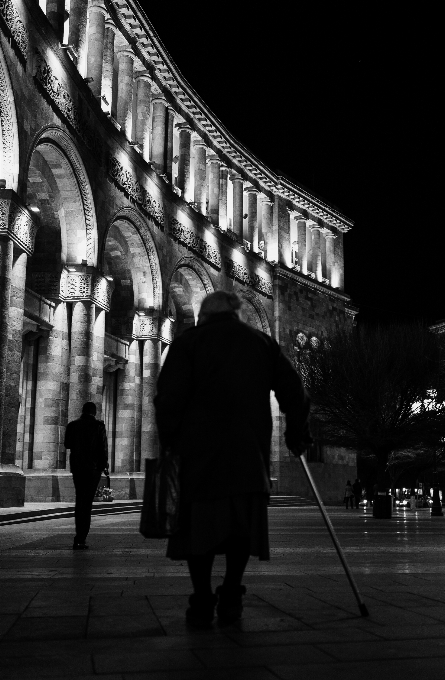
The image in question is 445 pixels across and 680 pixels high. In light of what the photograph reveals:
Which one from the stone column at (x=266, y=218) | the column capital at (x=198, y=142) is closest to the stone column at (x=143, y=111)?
the column capital at (x=198, y=142)

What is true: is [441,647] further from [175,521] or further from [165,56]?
[165,56]

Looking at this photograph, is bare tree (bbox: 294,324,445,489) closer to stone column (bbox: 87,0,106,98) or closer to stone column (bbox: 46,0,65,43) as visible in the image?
stone column (bbox: 87,0,106,98)

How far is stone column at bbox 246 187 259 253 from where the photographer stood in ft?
150

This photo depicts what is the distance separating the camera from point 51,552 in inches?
383

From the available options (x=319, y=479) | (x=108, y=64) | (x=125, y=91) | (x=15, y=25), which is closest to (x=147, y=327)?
(x=125, y=91)

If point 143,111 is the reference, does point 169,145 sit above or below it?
below

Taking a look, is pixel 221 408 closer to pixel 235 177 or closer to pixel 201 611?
pixel 201 611

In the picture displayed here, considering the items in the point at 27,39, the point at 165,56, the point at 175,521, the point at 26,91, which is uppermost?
the point at 165,56

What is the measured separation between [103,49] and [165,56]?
5355 millimetres

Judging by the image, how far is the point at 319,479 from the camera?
47.6m

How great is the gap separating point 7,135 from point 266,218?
29572 mm

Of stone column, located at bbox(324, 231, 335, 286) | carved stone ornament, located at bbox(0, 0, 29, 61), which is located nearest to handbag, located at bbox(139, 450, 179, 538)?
carved stone ornament, located at bbox(0, 0, 29, 61)

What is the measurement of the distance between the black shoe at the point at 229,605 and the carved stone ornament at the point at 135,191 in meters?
24.0

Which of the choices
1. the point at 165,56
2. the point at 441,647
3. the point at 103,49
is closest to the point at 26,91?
the point at 103,49
